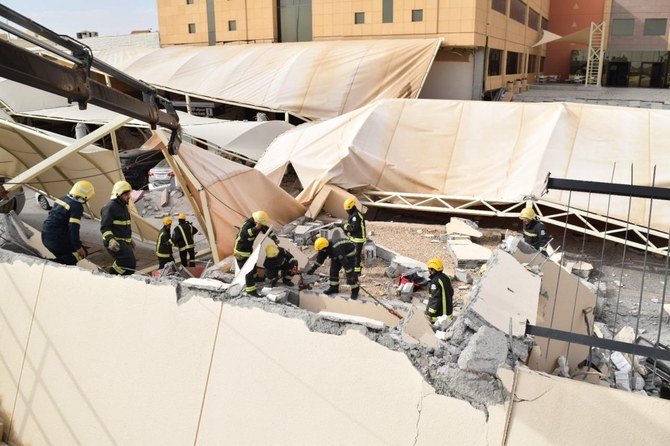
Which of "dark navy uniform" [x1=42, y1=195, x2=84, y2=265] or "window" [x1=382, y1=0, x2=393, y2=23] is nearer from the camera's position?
"dark navy uniform" [x1=42, y1=195, x2=84, y2=265]

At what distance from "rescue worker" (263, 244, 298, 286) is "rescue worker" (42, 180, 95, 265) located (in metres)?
2.68

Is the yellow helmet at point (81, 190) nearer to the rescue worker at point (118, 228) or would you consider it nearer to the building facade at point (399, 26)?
the rescue worker at point (118, 228)

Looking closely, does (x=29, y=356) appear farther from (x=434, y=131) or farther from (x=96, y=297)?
→ (x=434, y=131)

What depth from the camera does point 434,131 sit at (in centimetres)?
1233

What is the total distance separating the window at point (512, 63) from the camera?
24.9 m

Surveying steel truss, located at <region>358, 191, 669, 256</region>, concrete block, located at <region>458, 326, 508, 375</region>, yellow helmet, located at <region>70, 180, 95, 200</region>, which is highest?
yellow helmet, located at <region>70, 180, 95, 200</region>

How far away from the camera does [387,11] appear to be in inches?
791

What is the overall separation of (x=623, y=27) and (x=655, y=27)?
170cm

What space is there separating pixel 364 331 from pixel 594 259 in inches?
317

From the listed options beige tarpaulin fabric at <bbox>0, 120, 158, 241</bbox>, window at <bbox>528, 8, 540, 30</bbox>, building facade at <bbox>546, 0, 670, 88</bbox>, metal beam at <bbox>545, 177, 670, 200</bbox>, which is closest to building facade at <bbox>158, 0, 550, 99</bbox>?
window at <bbox>528, 8, 540, 30</bbox>

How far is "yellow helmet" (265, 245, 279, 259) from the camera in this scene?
7.02 metres

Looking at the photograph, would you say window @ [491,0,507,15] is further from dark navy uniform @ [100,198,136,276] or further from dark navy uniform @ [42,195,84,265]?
dark navy uniform @ [42,195,84,265]

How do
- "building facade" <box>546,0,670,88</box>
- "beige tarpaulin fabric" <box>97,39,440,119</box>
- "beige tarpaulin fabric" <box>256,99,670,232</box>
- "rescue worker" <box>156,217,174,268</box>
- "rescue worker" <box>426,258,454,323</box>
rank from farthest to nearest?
"building facade" <box>546,0,670,88</box>, "beige tarpaulin fabric" <box>97,39,440,119</box>, "beige tarpaulin fabric" <box>256,99,670,232</box>, "rescue worker" <box>156,217,174,268</box>, "rescue worker" <box>426,258,454,323</box>

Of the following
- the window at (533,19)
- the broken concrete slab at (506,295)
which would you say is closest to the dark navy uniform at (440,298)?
the broken concrete slab at (506,295)
